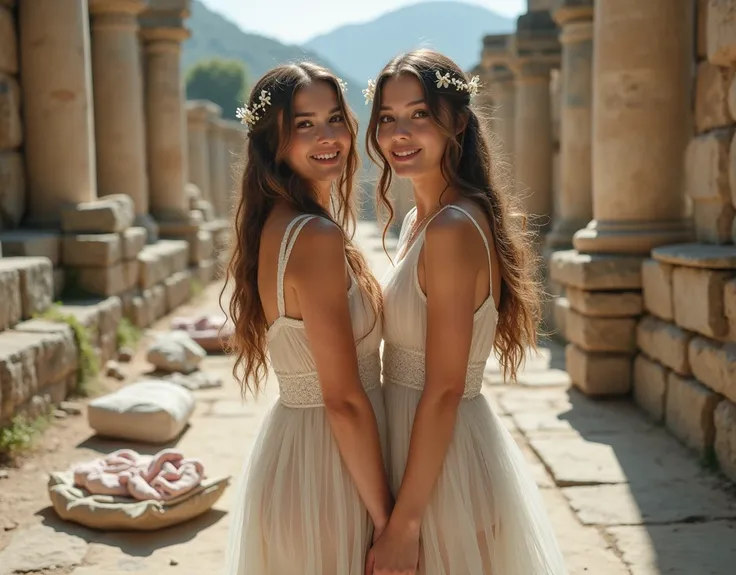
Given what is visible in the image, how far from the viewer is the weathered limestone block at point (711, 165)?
250 inches

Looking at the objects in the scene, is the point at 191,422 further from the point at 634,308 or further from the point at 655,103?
the point at 655,103

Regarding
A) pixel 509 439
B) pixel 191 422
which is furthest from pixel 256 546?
pixel 191 422

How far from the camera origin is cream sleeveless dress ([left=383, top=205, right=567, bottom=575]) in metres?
2.96

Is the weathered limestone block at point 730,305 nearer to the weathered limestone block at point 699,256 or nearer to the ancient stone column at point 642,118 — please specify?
the weathered limestone block at point 699,256

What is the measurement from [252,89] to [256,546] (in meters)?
1.55

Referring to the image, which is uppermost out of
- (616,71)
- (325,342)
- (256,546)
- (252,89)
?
(616,71)

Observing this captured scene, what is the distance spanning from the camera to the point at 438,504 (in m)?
2.97

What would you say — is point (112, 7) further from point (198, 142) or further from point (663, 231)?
point (198, 142)

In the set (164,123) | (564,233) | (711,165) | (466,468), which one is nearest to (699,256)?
(711,165)

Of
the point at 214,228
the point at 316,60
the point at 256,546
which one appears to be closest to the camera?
the point at 256,546

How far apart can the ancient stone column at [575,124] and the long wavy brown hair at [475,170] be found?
8.33 m

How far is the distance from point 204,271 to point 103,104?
4.67 meters

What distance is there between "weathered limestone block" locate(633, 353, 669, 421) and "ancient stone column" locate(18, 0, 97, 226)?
6.09 m

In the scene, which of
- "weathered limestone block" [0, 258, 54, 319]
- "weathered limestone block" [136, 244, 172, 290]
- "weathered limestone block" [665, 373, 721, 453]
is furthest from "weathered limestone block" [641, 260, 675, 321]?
"weathered limestone block" [136, 244, 172, 290]
